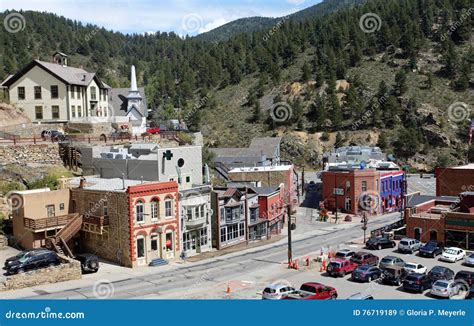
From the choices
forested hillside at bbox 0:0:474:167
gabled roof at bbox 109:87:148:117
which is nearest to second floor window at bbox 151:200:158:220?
gabled roof at bbox 109:87:148:117

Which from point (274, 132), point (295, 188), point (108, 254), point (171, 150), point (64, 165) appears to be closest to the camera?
point (108, 254)

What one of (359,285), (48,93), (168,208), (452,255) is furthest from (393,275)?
(48,93)

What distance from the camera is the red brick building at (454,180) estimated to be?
61969 millimetres

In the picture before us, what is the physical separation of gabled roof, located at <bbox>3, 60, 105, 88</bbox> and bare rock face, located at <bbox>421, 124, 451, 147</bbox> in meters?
63.2

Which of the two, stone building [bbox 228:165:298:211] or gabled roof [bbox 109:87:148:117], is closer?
stone building [bbox 228:165:298:211]

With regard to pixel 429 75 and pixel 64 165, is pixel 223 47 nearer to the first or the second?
pixel 429 75

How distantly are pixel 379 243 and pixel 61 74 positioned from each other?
40082 mm

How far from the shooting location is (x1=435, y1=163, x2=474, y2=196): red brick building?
61969 millimetres

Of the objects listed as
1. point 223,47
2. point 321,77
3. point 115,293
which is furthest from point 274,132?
point 115,293

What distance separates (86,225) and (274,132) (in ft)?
235

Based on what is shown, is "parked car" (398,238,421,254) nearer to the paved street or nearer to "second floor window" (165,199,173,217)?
the paved street

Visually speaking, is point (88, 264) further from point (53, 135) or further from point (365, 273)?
point (53, 135)

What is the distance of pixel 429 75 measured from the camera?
374 ft

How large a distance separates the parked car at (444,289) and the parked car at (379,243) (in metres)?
14.1
